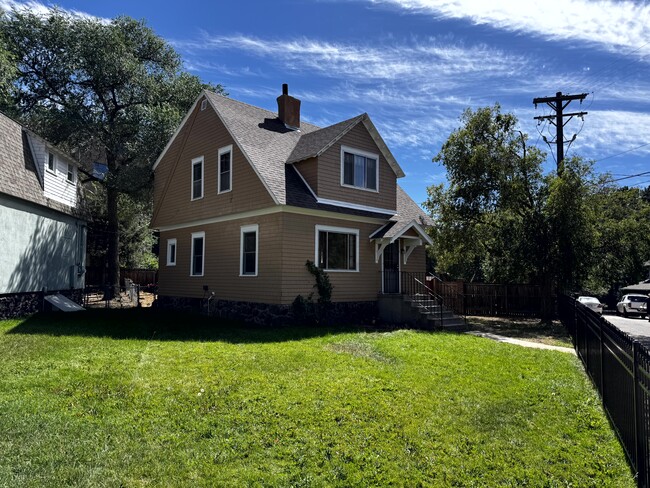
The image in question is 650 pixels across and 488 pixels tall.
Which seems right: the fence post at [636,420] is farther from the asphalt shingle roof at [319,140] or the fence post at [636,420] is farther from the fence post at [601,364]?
the asphalt shingle roof at [319,140]

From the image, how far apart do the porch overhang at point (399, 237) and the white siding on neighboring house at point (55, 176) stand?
12426 mm

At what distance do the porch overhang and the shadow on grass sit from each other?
3432 mm

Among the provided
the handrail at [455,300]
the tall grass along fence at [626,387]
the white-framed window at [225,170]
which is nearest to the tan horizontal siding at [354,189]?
the white-framed window at [225,170]

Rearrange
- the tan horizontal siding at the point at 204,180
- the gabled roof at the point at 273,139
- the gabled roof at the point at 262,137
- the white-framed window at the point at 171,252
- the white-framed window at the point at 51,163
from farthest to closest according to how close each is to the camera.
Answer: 1. the white-framed window at the point at 171,252
2. the white-framed window at the point at 51,163
3. the tan horizontal siding at the point at 204,180
4. the gabled roof at the point at 273,139
5. the gabled roof at the point at 262,137

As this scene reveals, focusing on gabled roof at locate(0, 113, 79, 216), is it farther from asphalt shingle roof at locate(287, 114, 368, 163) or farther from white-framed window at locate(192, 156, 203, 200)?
asphalt shingle roof at locate(287, 114, 368, 163)

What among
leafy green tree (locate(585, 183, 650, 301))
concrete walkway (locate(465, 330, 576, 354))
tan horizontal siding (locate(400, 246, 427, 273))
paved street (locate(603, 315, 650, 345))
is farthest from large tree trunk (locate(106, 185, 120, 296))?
paved street (locate(603, 315, 650, 345))

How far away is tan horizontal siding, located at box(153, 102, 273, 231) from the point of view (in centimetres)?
1512

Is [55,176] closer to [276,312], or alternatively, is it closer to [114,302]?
[114,302]

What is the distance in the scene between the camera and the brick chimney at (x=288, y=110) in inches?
731

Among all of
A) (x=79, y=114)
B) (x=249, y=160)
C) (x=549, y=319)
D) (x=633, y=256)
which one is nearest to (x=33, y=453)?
(x=249, y=160)

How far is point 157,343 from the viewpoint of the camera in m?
10.1

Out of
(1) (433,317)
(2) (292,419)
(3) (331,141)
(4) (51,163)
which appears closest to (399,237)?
(1) (433,317)

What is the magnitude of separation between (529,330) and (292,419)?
1292 cm

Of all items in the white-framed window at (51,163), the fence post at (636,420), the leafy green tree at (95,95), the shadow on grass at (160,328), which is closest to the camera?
the fence post at (636,420)
